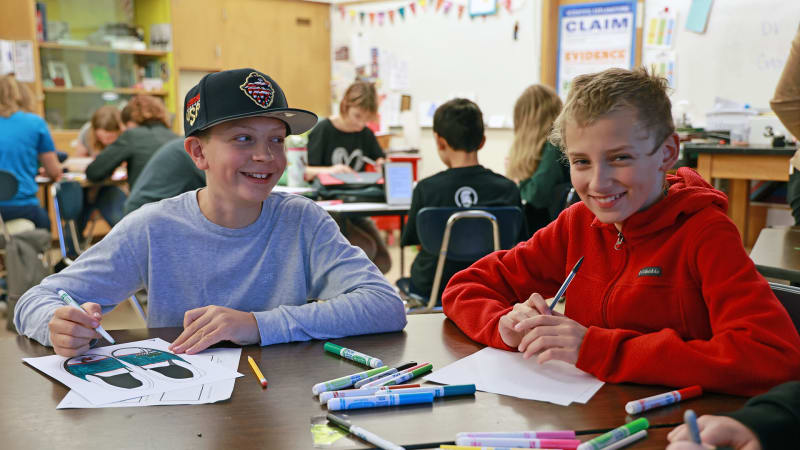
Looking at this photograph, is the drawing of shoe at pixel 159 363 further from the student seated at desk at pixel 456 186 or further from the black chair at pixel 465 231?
the student seated at desk at pixel 456 186

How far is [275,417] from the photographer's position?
0.86 meters

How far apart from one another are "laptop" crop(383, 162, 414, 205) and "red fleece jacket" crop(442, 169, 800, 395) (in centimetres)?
202

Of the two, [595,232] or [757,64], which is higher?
[757,64]

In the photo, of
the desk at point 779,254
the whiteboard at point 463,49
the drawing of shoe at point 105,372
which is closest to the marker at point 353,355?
the drawing of shoe at point 105,372

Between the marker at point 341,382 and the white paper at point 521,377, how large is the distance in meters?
0.08

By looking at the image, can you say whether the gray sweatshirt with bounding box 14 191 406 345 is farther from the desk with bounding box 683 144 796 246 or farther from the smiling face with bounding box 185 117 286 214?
the desk with bounding box 683 144 796 246

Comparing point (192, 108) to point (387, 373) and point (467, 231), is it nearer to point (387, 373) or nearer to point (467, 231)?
point (387, 373)

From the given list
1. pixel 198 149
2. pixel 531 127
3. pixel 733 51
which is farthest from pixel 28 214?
pixel 733 51

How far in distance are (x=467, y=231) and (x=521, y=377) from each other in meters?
→ 1.82

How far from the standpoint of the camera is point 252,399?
92 centimetres

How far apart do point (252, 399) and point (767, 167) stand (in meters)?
4.09

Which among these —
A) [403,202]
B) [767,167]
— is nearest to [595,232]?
[403,202]

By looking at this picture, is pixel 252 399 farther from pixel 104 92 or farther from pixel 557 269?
pixel 104 92

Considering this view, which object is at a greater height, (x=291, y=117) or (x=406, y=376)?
(x=291, y=117)
